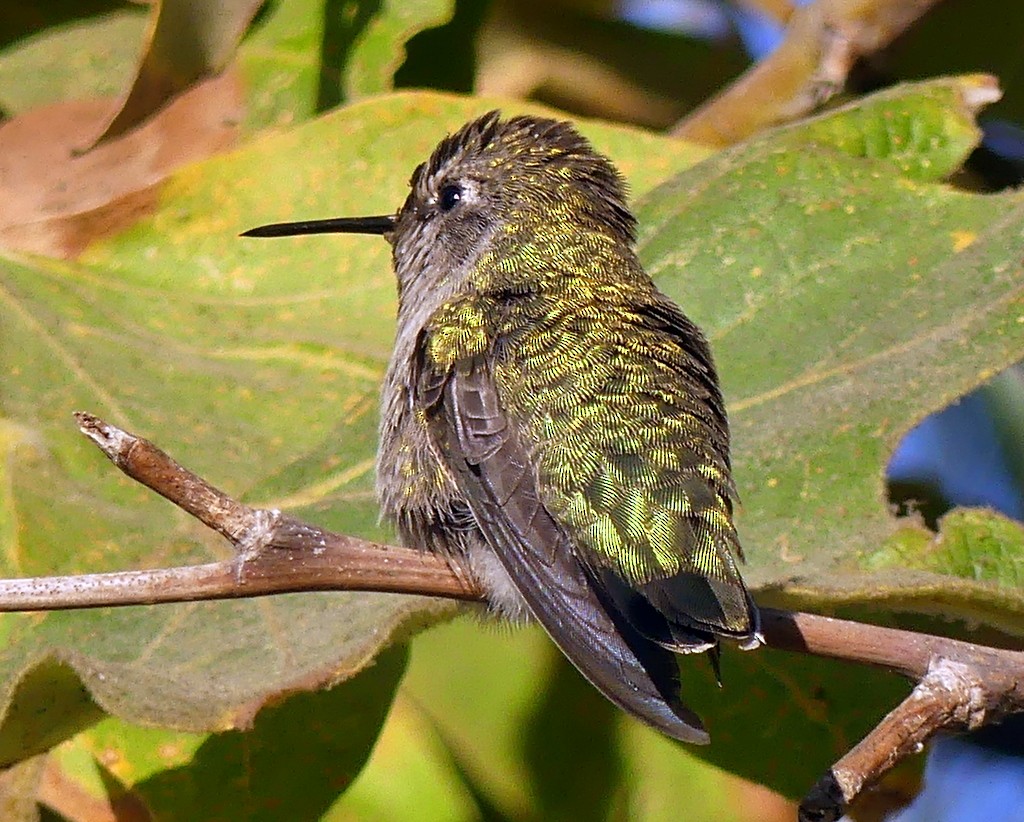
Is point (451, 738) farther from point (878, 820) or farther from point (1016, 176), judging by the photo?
point (1016, 176)

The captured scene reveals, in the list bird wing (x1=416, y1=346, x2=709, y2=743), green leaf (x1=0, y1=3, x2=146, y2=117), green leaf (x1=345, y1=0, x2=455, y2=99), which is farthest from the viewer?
green leaf (x1=0, y1=3, x2=146, y2=117)

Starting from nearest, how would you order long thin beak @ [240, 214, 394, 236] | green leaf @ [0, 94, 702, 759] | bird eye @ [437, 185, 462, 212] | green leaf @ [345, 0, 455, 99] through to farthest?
green leaf @ [0, 94, 702, 759]
long thin beak @ [240, 214, 394, 236]
bird eye @ [437, 185, 462, 212]
green leaf @ [345, 0, 455, 99]

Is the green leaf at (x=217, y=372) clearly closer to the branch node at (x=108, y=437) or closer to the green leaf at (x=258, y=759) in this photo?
the green leaf at (x=258, y=759)

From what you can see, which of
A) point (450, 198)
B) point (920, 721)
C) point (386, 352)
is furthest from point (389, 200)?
point (920, 721)

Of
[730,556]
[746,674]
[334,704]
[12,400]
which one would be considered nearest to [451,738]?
[334,704]

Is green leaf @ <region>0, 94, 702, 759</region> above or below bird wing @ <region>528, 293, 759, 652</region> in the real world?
below

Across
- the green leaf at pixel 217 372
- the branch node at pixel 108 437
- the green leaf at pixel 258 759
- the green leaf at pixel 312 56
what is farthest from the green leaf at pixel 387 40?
the branch node at pixel 108 437

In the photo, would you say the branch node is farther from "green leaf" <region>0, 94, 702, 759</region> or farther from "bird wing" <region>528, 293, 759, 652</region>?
"bird wing" <region>528, 293, 759, 652</region>

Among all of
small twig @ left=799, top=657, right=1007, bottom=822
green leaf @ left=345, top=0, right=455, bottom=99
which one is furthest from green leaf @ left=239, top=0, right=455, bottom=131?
small twig @ left=799, top=657, right=1007, bottom=822

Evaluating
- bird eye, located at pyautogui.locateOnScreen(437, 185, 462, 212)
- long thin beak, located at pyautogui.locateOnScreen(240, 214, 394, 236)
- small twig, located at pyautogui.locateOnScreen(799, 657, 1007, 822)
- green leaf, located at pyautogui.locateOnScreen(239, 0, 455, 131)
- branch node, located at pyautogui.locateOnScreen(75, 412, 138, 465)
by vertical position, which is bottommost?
long thin beak, located at pyautogui.locateOnScreen(240, 214, 394, 236)
